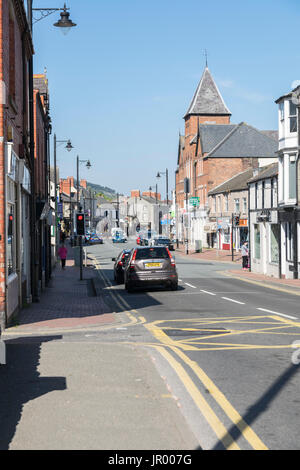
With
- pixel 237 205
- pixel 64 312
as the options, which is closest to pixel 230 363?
pixel 64 312

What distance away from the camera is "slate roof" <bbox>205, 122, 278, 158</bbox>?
7775 cm

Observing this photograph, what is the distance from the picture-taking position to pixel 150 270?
24.0 m

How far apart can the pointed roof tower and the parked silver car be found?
236 ft

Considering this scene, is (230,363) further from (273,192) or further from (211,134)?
(211,134)

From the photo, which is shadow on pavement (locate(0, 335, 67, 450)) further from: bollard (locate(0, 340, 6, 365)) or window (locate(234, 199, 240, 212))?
window (locate(234, 199, 240, 212))

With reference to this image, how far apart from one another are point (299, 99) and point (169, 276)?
13588mm

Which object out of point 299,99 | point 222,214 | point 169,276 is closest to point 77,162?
point 222,214

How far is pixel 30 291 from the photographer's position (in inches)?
842

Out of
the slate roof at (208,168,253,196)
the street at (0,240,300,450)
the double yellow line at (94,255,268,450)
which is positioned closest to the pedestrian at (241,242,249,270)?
the slate roof at (208,168,253,196)

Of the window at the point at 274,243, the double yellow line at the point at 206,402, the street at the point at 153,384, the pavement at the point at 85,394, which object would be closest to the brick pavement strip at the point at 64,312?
the street at the point at 153,384

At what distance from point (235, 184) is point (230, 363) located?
60158mm

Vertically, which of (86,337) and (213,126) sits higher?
Answer: (213,126)

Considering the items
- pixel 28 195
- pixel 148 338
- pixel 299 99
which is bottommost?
pixel 148 338
